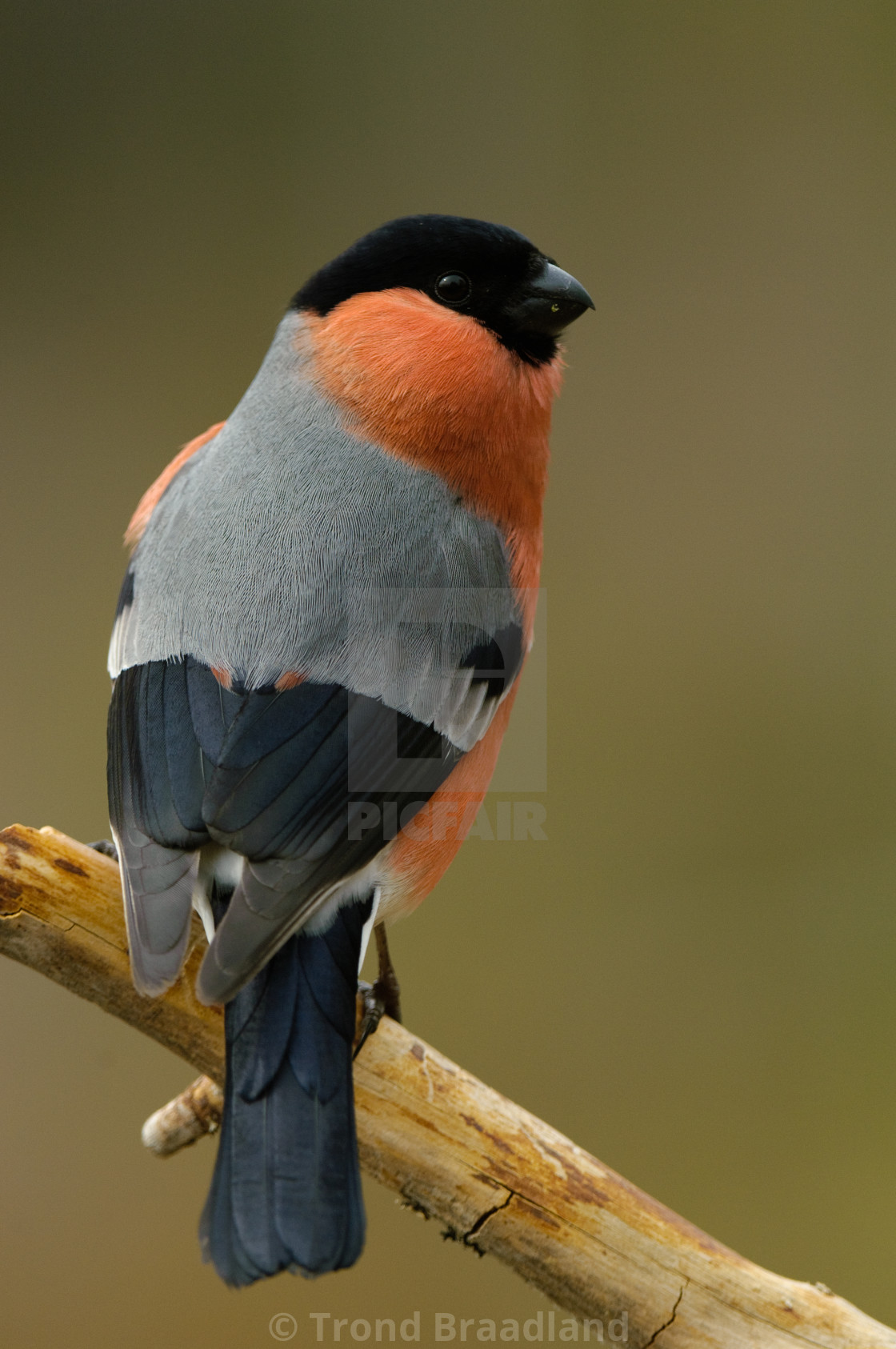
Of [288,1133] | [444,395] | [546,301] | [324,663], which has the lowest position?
[288,1133]

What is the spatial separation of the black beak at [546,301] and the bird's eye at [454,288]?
0.06 meters

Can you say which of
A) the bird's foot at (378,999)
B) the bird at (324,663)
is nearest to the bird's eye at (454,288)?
the bird at (324,663)

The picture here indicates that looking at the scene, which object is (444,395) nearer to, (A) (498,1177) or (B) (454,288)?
(B) (454,288)

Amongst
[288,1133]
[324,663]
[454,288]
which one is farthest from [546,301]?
[288,1133]

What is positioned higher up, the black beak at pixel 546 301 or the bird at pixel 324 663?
the black beak at pixel 546 301

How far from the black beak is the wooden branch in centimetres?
90

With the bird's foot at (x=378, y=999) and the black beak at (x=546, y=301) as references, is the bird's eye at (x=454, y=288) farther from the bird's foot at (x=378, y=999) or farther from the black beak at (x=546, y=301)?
the bird's foot at (x=378, y=999)

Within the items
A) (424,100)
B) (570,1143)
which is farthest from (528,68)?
(570,1143)

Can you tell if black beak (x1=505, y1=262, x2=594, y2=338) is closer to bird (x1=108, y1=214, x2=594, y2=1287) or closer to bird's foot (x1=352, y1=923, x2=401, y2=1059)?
bird (x1=108, y1=214, x2=594, y2=1287)

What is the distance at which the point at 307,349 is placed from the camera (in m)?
1.65

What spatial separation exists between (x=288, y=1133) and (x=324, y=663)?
482 mm

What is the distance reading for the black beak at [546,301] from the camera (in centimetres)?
159

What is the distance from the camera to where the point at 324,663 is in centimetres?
130

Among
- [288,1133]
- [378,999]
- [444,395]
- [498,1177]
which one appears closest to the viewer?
[288,1133]
